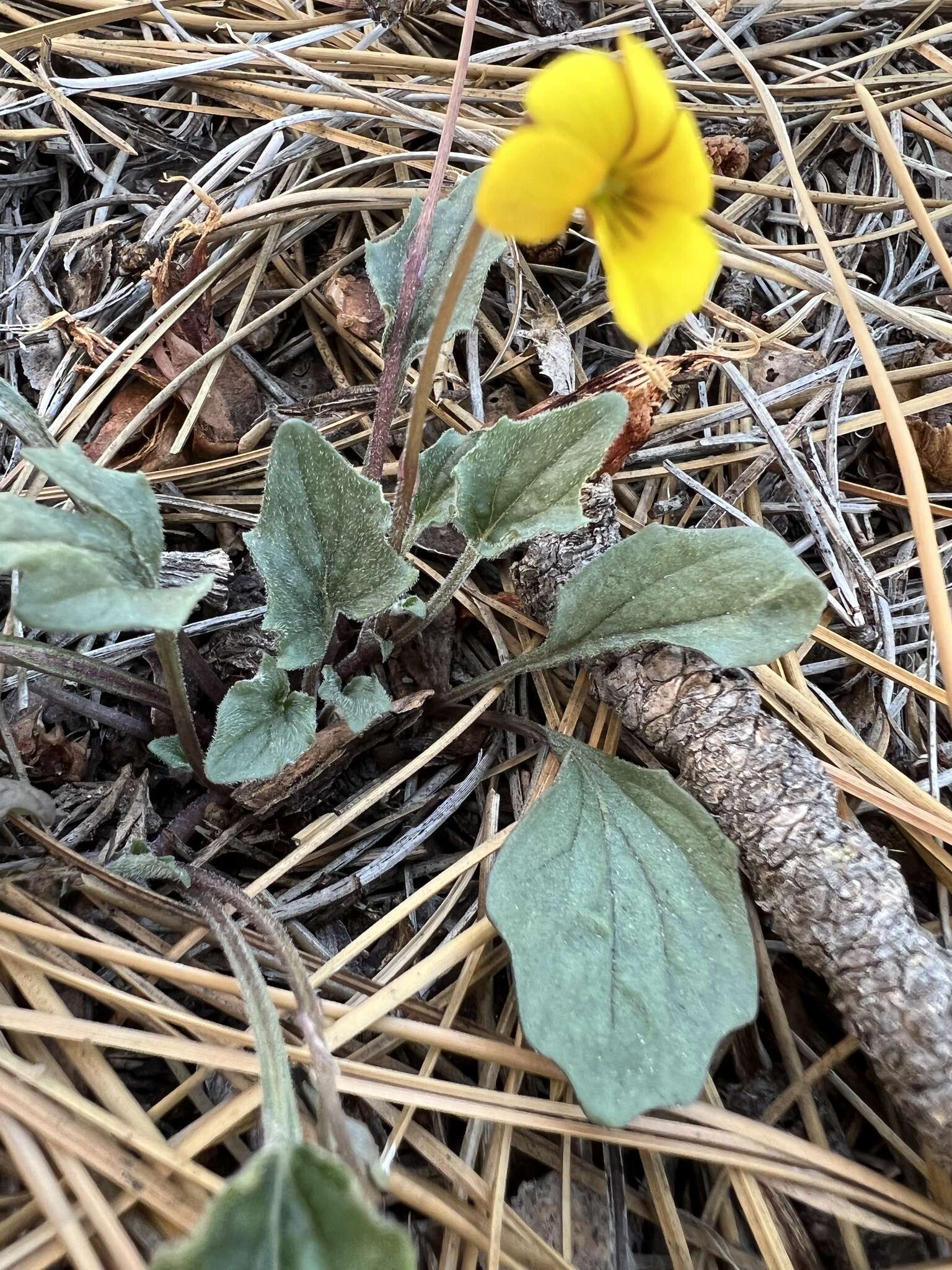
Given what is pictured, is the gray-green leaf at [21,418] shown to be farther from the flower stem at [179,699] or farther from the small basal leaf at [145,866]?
the small basal leaf at [145,866]

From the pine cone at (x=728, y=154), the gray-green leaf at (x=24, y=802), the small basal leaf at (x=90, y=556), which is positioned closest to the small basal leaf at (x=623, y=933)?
the small basal leaf at (x=90, y=556)

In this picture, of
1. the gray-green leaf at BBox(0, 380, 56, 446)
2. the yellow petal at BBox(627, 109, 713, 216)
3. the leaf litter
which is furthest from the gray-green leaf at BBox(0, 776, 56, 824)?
the yellow petal at BBox(627, 109, 713, 216)

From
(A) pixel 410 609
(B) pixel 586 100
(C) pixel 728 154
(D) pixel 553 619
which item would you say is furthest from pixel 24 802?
(C) pixel 728 154

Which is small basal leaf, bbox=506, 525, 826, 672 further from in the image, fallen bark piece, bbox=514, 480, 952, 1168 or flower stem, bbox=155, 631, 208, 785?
flower stem, bbox=155, 631, 208, 785

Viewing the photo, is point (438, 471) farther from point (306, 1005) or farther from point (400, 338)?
point (306, 1005)

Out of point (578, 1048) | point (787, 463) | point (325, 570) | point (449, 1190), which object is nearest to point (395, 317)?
point (325, 570)

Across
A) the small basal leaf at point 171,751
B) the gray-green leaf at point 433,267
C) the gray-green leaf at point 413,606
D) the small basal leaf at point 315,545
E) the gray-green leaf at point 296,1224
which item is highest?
the gray-green leaf at point 433,267

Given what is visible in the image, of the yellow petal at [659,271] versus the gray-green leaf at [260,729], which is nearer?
the yellow petal at [659,271]
